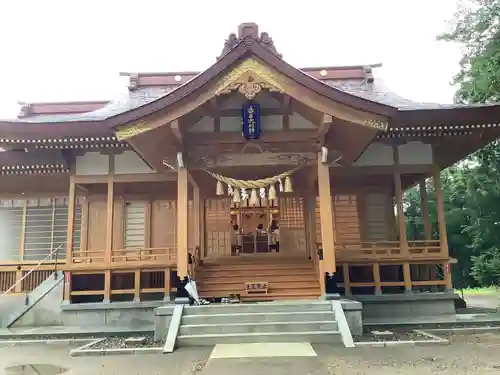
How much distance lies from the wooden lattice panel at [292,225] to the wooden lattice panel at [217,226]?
5.55 feet

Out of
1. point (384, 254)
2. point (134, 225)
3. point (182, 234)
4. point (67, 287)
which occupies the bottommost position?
point (67, 287)

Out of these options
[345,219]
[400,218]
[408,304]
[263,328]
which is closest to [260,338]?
[263,328]

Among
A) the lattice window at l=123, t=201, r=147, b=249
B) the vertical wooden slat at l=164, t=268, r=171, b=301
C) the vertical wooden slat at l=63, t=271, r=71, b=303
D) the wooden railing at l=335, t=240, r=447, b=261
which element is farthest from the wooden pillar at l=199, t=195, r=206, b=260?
the wooden railing at l=335, t=240, r=447, b=261

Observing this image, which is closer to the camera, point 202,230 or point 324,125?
point 324,125

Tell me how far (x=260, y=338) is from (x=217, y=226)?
6110 mm

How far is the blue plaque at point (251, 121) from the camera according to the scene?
33.4 feet

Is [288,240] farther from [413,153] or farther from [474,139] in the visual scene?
[474,139]

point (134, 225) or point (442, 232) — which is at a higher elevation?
point (134, 225)

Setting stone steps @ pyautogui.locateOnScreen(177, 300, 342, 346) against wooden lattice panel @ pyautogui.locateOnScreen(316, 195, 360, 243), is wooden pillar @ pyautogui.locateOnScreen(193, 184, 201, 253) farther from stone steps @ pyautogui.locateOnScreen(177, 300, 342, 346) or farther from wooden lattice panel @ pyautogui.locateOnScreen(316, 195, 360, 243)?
stone steps @ pyautogui.locateOnScreen(177, 300, 342, 346)

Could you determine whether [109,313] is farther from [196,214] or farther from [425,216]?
[425,216]

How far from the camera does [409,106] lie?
454 inches

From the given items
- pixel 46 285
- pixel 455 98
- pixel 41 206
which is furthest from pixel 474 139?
pixel 41 206

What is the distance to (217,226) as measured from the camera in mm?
14148

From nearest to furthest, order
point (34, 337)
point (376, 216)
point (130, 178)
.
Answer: point (34, 337) → point (130, 178) → point (376, 216)
